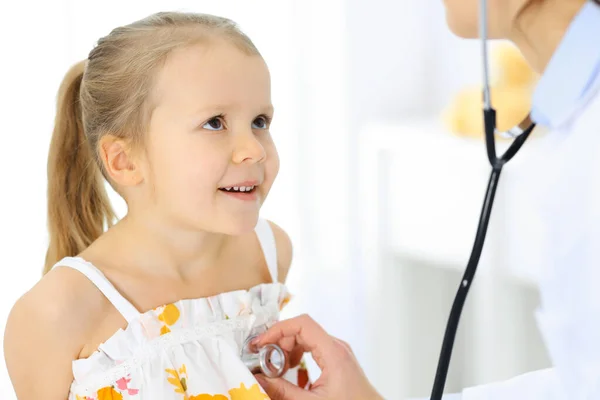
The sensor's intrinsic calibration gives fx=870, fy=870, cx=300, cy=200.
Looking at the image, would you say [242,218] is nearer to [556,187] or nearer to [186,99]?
[186,99]

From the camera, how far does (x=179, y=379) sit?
1.12 meters

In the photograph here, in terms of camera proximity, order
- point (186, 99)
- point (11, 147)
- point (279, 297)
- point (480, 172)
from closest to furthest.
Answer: point (186, 99) < point (279, 297) < point (11, 147) < point (480, 172)

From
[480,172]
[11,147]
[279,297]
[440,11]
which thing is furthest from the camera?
[440,11]

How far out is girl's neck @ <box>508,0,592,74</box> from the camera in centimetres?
95

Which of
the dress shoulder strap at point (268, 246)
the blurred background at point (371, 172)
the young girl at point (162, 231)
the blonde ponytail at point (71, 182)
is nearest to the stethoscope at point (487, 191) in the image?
the young girl at point (162, 231)

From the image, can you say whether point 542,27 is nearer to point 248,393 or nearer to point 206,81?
point 206,81

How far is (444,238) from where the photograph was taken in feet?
8.28

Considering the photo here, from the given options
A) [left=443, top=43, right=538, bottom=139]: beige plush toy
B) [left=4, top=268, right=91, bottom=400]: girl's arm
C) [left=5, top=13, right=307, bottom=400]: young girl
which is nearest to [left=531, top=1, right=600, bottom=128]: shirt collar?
[left=5, top=13, right=307, bottom=400]: young girl

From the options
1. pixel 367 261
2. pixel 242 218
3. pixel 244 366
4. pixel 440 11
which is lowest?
pixel 367 261

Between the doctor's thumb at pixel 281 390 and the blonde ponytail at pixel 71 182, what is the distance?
359mm

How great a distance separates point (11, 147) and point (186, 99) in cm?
109

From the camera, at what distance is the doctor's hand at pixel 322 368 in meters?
1.15

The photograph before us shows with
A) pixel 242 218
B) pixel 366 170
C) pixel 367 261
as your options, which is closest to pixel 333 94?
pixel 366 170

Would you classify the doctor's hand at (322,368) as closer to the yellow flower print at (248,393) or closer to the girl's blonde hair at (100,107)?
the yellow flower print at (248,393)
